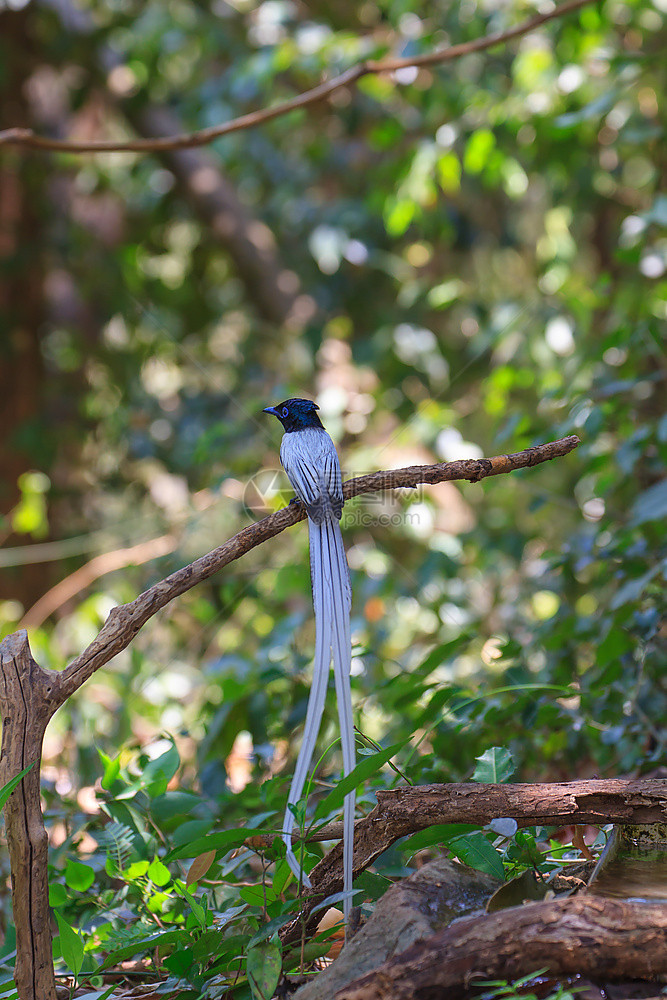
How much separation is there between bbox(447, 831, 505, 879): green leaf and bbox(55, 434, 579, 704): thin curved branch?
0.60m

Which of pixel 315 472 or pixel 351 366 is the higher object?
pixel 351 366

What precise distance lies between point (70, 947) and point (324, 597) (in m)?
0.68

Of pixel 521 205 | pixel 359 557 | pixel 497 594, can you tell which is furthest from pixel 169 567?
pixel 521 205

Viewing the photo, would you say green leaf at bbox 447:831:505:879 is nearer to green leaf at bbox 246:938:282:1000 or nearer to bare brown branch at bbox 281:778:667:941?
bare brown branch at bbox 281:778:667:941

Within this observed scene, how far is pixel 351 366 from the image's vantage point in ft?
15.9

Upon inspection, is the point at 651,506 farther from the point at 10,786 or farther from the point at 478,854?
the point at 10,786

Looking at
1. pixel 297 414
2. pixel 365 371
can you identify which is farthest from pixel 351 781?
pixel 365 371

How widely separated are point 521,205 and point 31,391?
157 inches

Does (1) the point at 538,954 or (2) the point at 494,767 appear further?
(2) the point at 494,767

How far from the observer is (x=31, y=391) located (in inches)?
211

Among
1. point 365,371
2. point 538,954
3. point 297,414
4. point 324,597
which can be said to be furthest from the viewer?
point 365,371

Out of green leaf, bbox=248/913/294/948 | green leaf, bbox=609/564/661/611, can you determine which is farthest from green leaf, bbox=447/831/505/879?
green leaf, bbox=609/564/661/611

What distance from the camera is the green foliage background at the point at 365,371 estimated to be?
237cm

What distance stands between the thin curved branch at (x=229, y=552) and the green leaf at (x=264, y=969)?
473 mm
